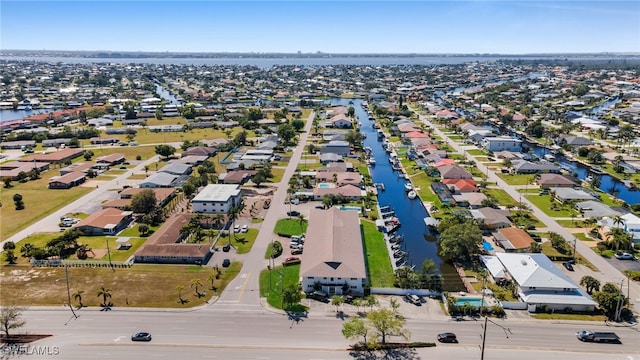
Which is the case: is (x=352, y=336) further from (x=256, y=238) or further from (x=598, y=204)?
(x=598, y=204)

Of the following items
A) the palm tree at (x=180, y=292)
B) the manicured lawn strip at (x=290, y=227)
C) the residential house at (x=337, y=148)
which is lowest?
the palm tree at (x=180, y=292)

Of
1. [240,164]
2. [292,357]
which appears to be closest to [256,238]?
[292,357]

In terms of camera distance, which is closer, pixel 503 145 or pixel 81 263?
pixel 81 263

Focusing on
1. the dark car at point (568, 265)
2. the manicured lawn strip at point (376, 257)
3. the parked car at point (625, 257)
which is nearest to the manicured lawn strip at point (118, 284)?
the manicured lawn strip at point (376, 257)

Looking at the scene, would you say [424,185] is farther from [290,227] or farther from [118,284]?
[118,284]

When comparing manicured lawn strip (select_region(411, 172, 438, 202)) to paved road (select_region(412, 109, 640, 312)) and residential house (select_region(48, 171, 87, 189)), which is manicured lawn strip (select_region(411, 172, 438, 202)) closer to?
paved road (select_region(412, 109, 640, 312))

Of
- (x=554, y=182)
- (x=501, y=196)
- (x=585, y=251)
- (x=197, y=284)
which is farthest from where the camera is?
(x=554, y=182)

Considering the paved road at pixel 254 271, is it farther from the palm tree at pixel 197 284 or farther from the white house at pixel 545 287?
the white house at pixel 545 287

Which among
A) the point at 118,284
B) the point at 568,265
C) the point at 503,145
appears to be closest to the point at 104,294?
the point at 118,284
